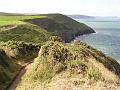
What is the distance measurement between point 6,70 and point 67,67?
947 cm

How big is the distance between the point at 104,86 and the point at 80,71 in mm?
3408

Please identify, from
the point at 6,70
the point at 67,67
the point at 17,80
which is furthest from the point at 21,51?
the point at 67,67

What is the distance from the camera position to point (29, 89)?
36.8 m

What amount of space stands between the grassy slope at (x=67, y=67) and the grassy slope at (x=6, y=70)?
2.03 m

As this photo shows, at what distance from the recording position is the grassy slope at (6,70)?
4069cm

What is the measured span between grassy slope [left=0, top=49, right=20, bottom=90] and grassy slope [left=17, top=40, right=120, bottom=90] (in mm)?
2027

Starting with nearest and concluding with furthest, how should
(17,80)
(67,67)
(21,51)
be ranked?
(67,67) < (17,80) < (21,51)

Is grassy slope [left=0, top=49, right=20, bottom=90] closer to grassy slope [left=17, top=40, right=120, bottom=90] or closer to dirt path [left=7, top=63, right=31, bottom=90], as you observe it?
dirt path [left=7, top=63, right=31, bottom=90]

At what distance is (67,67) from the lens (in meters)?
38.5

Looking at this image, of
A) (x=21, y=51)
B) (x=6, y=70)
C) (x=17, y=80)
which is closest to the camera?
(x=17, y=80)

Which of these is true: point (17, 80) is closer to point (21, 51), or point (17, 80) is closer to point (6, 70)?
point (6, 70)

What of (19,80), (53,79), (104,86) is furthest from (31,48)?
(104,86)

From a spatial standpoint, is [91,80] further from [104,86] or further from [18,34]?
[18,34]

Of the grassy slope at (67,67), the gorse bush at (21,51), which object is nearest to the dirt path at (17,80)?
the grassy slope at (67,67)
